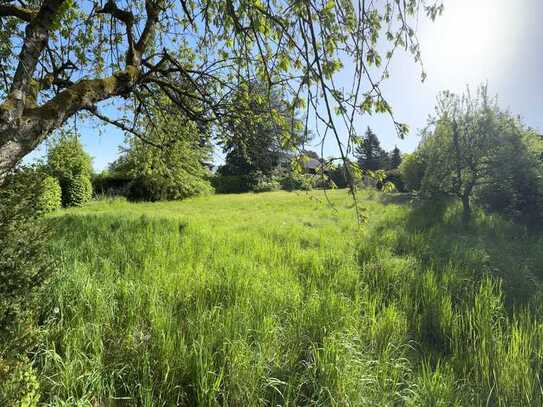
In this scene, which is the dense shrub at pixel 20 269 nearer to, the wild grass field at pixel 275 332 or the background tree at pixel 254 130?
the wild grass field at pixel 275 332

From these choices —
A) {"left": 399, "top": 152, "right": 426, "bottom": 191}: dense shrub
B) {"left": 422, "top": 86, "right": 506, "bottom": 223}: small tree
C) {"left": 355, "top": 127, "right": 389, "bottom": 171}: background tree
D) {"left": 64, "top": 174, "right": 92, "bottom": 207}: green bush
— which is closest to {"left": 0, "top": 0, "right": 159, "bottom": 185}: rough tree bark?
{"left": 422, "top": 86, "right": 506, "bottom": 223}: small tree

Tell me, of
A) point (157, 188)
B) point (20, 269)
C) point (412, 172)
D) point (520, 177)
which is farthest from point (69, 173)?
point (520, 177)

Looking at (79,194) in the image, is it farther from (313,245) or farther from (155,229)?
(313,245)

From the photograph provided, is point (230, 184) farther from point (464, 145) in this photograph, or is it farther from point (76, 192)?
point (464, 145)

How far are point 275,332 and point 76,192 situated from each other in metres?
17.0

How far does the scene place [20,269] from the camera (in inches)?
86.7

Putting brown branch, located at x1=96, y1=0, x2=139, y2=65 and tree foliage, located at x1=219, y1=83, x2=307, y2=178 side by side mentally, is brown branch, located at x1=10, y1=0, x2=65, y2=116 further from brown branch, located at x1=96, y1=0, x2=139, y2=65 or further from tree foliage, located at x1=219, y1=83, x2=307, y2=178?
tree foliage, located at x1=219, y1=83, x2=307, y2=178

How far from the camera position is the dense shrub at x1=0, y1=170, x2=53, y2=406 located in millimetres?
1940

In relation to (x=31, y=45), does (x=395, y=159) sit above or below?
above

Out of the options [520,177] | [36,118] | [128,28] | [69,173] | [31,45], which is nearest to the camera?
[36,118]

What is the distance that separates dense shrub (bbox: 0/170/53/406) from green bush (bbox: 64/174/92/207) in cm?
1567

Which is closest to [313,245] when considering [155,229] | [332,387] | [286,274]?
[286,274]

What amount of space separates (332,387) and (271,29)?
3.63 metres

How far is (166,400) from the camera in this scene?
6.72 ft
